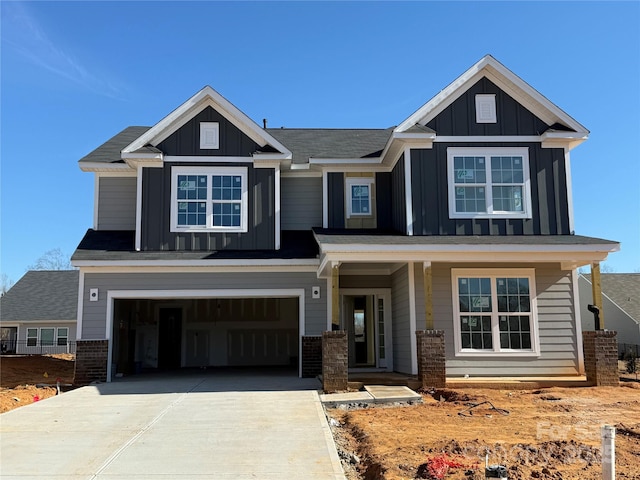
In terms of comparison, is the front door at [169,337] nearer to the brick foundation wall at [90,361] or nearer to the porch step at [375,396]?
the brick foundation wall at [90,361]

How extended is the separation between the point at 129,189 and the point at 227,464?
11.1 m

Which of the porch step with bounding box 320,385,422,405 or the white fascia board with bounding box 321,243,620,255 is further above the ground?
the white fascia board with bounding box 321,243,620,255

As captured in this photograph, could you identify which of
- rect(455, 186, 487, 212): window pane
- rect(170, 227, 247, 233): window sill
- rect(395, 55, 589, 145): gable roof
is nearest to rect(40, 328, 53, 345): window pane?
rect(170, 227, 247, 233): window sill

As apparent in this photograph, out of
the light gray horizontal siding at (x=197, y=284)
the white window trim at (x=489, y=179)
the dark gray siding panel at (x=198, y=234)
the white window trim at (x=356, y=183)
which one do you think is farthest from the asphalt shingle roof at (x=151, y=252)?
the white window trim at (x=489, y=179)

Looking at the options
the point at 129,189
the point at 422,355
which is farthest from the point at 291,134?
the point at 422,355

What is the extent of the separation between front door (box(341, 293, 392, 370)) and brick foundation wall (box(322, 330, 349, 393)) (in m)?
4.20

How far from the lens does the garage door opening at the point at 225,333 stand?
20.2m

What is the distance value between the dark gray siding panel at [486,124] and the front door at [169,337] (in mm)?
11230

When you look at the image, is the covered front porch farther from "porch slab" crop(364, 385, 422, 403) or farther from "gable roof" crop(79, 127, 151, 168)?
"gable roof" crop(79, 127, 151, 168)

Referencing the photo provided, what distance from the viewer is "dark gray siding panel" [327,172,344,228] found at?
1616 centimetres

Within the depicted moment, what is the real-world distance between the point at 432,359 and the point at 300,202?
6.30 meters

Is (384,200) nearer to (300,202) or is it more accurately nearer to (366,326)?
(300,202)

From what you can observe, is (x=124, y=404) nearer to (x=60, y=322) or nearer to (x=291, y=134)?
(x=291, y=134)

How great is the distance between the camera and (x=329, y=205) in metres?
16.2
